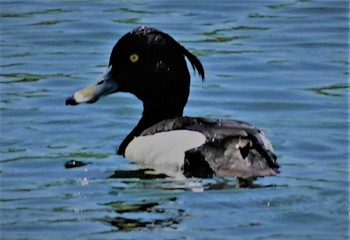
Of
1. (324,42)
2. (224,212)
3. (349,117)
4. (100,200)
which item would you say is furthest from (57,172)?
(324,42)

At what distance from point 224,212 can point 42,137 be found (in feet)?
10.1

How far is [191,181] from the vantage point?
11938 mm

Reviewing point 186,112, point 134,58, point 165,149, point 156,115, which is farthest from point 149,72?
point 186,112

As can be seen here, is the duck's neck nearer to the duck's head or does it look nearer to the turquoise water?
the duck's head

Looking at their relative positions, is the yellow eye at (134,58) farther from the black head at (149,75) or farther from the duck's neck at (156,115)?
the duck's neck at (156,115)

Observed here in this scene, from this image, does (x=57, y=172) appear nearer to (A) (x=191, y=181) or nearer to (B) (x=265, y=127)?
(A) (x=191, y=181)

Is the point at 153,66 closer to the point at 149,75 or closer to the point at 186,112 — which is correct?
the point at 149,75

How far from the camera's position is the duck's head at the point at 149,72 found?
523 inches

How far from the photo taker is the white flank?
12211mm

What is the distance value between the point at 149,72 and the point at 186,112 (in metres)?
1.49

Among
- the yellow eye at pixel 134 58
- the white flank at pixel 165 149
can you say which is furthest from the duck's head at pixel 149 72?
the white flank at pixel 165 149

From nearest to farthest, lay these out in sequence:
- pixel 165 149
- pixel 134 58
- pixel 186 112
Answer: pixel 165 149
pixel 134 58
pixel 186 112

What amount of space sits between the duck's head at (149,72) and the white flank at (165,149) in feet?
1.92

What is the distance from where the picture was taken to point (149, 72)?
44.1 feet
